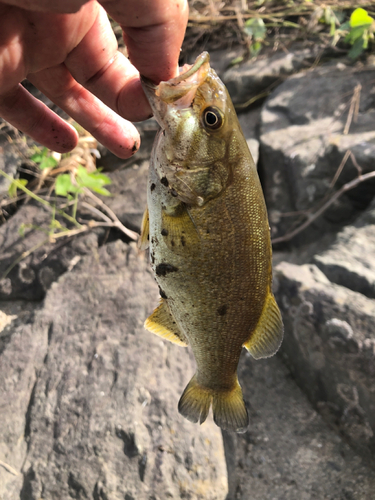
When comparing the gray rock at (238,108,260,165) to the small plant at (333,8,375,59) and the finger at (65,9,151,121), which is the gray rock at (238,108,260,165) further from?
the finger at (65,9,151,121)

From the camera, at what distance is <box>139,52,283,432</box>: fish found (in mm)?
1273

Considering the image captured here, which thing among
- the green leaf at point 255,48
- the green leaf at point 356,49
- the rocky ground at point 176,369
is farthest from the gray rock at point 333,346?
the green leaf at point 255,48

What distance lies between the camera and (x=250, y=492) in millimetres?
2334

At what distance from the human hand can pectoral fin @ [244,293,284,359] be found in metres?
1.07

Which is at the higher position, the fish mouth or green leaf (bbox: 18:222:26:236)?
the fish mouth

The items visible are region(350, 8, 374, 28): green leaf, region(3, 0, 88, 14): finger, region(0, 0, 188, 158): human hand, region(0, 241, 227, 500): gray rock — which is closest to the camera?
region(3, 0, 88, 14): finger

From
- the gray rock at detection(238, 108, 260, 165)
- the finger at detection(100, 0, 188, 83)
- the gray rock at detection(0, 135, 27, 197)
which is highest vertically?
the finger at detection(100, 0, 188, 83)

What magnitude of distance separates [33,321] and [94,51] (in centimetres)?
211

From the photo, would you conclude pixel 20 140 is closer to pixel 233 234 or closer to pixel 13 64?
pixel 13 64

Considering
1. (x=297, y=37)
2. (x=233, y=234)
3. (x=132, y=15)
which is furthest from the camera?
(x=297, y=37)

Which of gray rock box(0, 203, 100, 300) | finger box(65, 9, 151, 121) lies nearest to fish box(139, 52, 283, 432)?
finger box(65, 9, 151, 121)

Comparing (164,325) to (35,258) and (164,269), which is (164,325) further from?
(35,258)

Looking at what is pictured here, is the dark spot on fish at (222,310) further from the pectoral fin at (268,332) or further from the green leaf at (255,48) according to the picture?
the green leaf at (255,48)

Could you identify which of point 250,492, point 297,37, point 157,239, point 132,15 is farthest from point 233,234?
point 297,37
